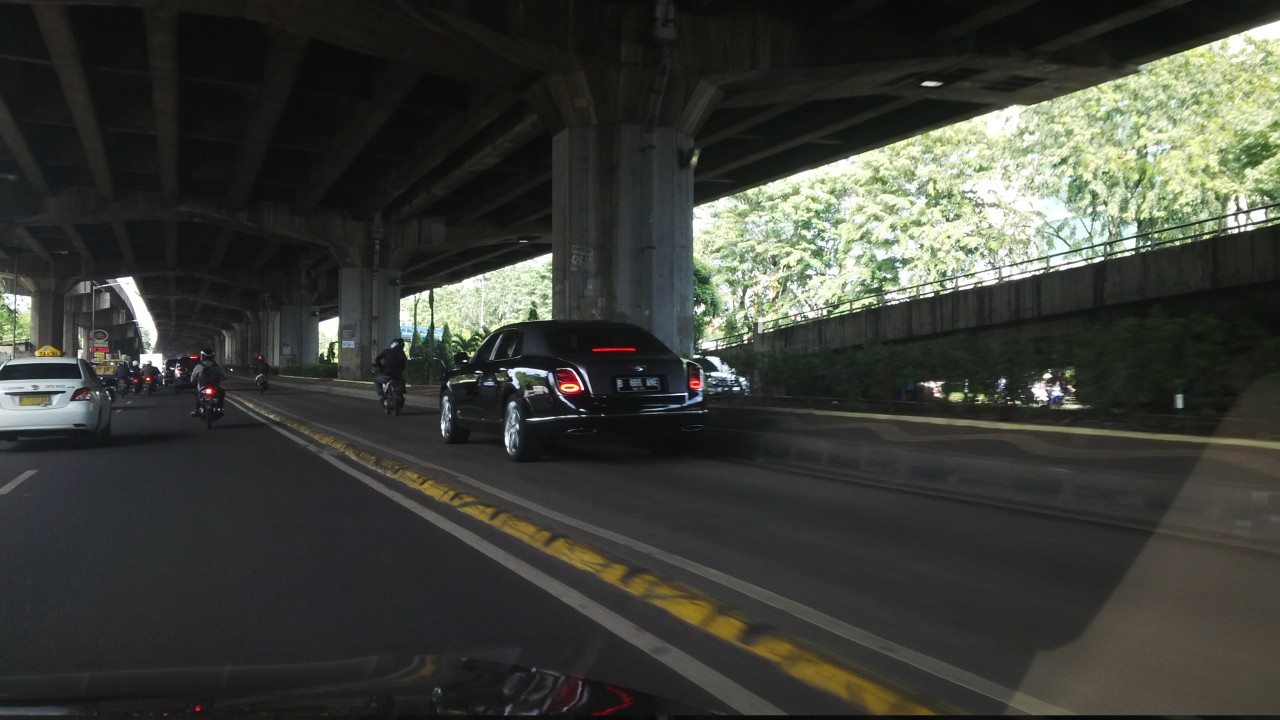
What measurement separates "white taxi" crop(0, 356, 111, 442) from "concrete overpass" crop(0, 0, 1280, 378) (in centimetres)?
678

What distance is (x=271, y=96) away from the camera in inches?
948

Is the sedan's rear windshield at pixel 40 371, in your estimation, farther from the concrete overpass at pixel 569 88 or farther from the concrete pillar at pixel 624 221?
the concrete pillar at pixel 624 221

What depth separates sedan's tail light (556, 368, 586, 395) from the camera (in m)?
11.8

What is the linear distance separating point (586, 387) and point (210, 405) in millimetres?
11306

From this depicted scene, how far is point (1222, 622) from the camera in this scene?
5.01 m

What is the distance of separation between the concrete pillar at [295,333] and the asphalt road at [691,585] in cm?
6479

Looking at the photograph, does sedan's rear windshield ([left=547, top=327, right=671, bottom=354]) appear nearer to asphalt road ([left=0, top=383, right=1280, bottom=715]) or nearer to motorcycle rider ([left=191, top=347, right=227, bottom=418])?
asphalt road ([left=0, top=383, right=1280, bottom=715])

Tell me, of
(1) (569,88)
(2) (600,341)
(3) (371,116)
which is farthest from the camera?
(3) (371,116)

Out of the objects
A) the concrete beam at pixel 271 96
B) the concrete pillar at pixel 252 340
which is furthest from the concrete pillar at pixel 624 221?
the concrete pillar at pixel 252 340

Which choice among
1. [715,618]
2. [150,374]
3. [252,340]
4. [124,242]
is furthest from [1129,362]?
[252,340]

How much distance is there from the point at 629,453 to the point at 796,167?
2136 centimetres

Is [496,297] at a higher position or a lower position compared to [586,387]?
higher

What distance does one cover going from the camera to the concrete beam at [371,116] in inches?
909

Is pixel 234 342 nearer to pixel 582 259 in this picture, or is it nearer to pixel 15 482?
pixel 582 259
